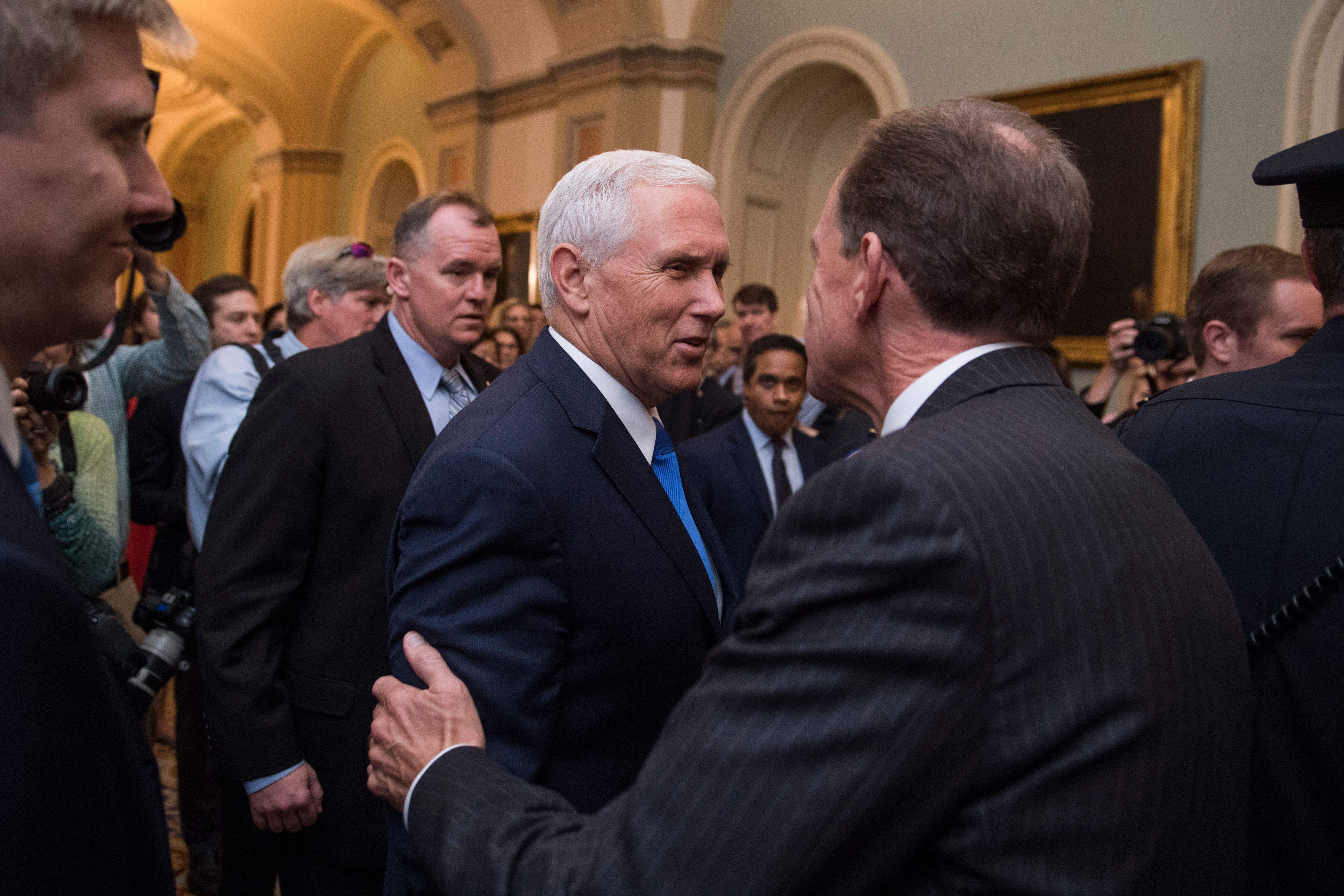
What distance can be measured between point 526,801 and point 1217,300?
2.14 metres

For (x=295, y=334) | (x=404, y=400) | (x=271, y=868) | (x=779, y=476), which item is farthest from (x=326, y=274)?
(x=779, y=476)

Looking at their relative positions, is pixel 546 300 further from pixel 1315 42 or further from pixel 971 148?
pixel 1315 42

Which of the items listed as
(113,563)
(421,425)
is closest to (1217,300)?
(421,425)

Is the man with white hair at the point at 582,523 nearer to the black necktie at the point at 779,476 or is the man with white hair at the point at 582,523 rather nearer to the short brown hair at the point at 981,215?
the short brown hair at the point at 981,215

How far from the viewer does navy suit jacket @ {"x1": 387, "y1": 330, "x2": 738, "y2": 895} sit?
4.35ft

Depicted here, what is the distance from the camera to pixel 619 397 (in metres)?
1.67

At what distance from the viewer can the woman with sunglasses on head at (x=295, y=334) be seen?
318 centimetres

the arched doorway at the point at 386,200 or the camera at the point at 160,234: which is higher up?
the arched doorway at the point at 386,200

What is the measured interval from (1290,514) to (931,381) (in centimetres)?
72

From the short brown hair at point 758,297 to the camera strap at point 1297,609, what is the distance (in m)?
5.07

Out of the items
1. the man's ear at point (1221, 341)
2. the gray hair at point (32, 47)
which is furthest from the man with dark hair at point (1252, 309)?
the gray hair at point (32, 47)

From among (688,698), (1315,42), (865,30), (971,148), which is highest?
(865,30)

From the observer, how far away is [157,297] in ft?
10.1

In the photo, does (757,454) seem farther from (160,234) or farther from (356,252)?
(160,234)
